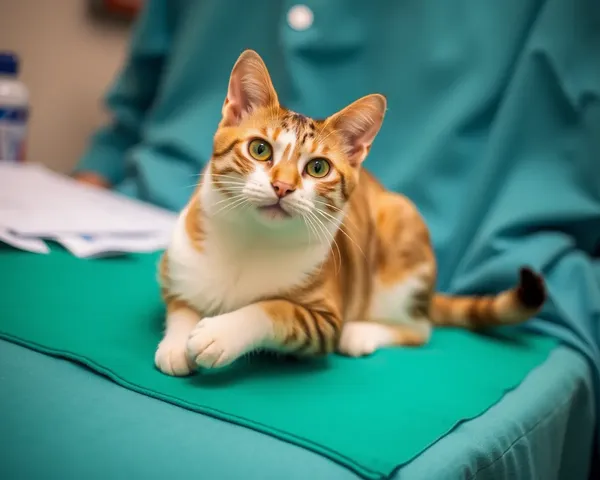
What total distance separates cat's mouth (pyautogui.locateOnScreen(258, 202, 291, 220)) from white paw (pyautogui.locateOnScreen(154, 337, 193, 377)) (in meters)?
0.17

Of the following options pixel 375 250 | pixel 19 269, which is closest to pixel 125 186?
pixel 19 269

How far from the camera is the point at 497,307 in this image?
97 cm

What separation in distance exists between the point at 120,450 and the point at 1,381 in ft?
0.52

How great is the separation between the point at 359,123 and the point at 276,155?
0.40ft

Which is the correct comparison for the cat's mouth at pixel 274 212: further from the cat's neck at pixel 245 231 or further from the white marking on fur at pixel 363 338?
the white marking on fur at pixel 363 338

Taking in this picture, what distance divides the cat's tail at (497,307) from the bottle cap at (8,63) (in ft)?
3.38

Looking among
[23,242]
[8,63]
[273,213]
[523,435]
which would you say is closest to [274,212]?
[273,213]

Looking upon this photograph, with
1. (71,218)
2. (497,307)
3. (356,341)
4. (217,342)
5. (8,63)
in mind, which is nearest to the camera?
(217,342)

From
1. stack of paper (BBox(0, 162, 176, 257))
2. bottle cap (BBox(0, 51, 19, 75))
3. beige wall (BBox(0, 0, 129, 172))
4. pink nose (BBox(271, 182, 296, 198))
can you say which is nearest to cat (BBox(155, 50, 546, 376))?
pink nose (BBox(271, 182, 296, 198))

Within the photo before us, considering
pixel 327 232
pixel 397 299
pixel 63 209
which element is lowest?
pixel 63 209

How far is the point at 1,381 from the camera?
59 centimetres

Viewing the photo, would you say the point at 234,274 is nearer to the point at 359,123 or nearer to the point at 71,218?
the point at 359,123

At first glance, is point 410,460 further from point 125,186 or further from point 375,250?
point 125,186

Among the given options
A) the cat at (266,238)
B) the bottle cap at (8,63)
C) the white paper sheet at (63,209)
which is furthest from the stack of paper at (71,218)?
the cat at (266,238)
